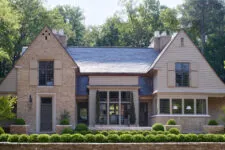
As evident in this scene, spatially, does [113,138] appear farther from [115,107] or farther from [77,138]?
[115,107]

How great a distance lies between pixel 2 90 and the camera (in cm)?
3262

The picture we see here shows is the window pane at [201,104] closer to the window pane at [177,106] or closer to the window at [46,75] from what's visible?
the window pane at [177,106]

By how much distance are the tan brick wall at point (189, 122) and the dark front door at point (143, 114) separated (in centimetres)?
306

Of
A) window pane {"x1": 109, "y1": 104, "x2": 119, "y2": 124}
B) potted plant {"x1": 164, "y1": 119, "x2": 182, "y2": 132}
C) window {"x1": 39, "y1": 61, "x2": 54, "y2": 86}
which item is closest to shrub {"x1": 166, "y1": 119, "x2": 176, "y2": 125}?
potted plant {"x1": 164, "y1": 119, "x2": 182, "y2": 132}

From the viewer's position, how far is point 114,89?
33250mm

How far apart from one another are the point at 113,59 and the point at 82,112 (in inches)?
214

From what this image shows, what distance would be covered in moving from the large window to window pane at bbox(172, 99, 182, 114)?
10.7 ft

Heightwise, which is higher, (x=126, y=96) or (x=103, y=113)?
(x=126, y=96)

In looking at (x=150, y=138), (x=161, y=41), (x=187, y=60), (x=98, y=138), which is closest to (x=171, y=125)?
(x=150, y=138)

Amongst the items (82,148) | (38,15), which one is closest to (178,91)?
(82,148)

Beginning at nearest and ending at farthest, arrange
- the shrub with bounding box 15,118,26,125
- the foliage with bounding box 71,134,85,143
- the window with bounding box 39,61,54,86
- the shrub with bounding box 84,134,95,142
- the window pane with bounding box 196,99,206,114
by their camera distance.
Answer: the foliage with bounding box 71,134,85,143, the shrub with bounding box 84,134,95,142, the shrub with bounding box 15,118,26,125, the window with bounding box 39,61,54,86, the window pane with bounding box 196,99,206,114

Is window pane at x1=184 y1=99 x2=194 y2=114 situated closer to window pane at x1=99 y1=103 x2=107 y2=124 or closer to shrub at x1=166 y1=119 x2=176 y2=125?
shrub at x1=166 y1=119 x2=176 y2=125

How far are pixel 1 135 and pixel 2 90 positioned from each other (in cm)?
888

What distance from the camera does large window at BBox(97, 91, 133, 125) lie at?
33.2 meters
